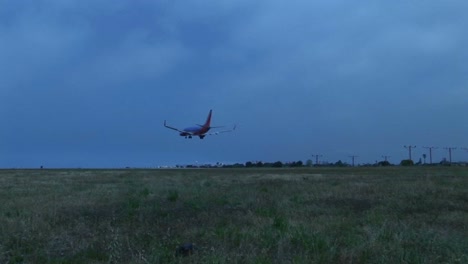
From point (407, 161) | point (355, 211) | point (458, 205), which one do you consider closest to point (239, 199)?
point (355, 211)

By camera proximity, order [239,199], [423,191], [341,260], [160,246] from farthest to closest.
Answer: [423,191]
[239,199]
[160,246]
[341,260]

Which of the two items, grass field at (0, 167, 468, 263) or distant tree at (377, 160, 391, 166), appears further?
distant tree at (377, 160, 391, 166)

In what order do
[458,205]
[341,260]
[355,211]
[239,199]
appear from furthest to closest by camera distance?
[239,199] < [458,205] < [355,211] < [341,260]

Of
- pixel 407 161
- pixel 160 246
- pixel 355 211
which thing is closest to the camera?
pixel 160 246

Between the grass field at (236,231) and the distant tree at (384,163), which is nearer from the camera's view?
the grass field at (236,231)

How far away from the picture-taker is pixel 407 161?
16225 cm

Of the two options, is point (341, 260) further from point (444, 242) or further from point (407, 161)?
point (407, 161)

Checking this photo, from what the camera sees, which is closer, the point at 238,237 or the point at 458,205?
the point at 238,237

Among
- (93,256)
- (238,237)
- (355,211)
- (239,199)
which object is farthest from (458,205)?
(93,256)

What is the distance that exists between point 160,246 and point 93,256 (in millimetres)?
1305

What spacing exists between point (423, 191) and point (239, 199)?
8915 mm

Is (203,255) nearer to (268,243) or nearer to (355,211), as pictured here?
(268,243)

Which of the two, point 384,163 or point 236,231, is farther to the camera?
point 384,163

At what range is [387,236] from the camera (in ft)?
38.1
